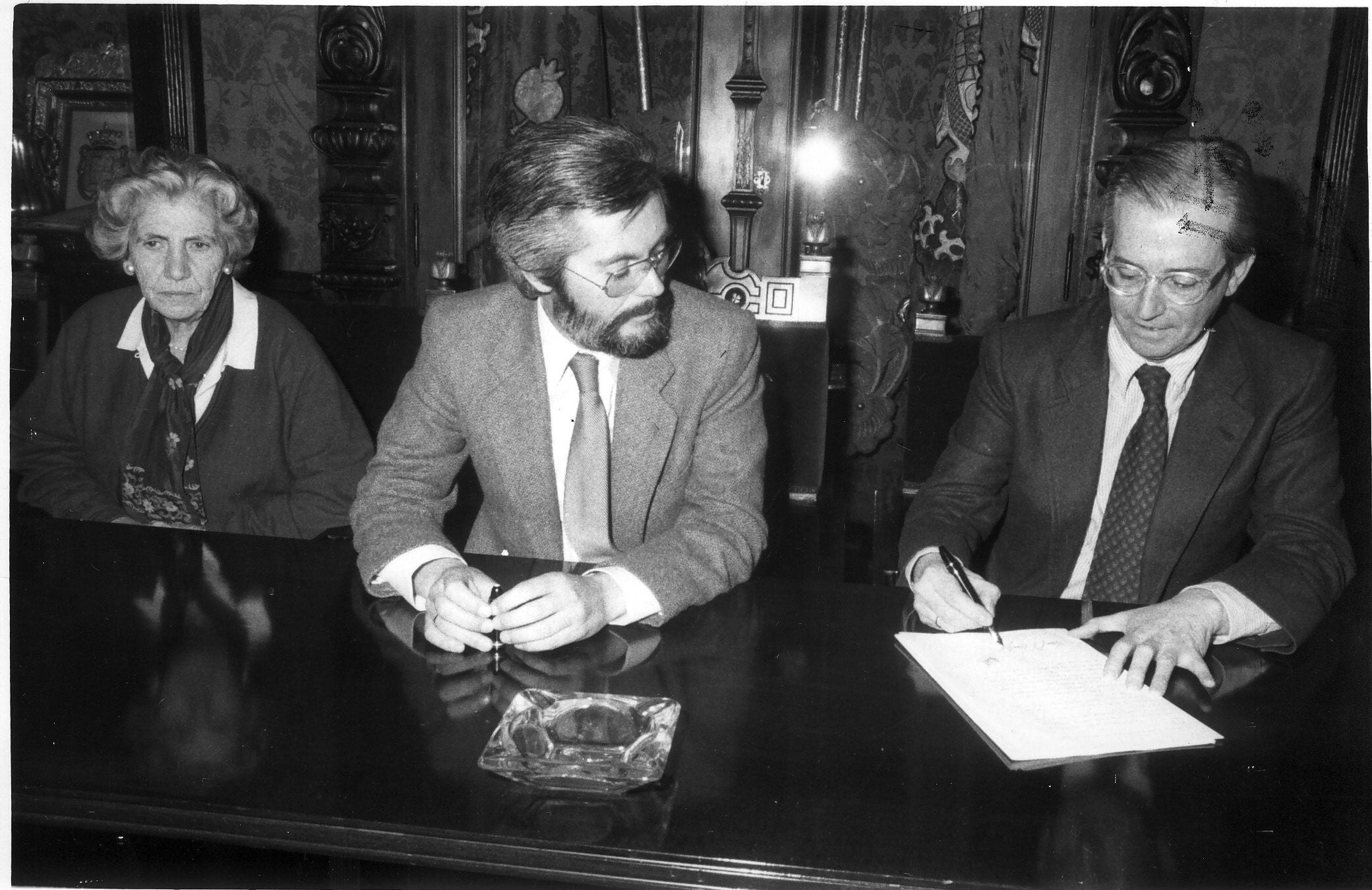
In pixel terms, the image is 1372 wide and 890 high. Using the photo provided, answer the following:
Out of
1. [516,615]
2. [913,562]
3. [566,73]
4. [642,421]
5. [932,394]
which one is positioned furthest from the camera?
[566,73]

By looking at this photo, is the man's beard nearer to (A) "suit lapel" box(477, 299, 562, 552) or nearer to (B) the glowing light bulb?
(A) "suit lapel" box(477, 299, 562, 552)

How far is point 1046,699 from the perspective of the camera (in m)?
1.17

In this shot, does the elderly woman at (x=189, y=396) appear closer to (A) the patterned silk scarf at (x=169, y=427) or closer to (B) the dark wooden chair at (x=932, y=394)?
(A) the patterned silk scarf at (x=169, y=427)

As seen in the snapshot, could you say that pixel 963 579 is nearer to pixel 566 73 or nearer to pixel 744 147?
pixel 744 147

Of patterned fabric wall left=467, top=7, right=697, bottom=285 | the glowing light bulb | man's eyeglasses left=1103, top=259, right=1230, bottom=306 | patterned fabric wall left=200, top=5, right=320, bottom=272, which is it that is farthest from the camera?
patterned fabric wall left=200, top=5, right=320, bottom=272

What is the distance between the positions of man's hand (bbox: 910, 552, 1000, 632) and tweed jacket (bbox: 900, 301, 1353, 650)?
0.18 meters

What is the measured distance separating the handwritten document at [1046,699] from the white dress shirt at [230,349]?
1.63 metres

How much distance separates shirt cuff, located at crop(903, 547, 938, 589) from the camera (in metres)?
1.59

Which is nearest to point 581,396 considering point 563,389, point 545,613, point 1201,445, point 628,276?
point 563,389

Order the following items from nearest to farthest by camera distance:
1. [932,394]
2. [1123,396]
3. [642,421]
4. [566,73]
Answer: [642,421], [1123,396], [932,394], [566,73]

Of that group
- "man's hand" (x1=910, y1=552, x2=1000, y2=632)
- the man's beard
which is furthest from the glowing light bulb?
"man's hand" (x1=910, y1=552, x2=1000, y2=632)

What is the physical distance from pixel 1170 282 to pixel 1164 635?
67 centimetres

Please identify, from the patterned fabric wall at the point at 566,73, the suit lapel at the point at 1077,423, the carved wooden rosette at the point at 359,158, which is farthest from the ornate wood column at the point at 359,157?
the suit lapel at the point at 1077,423

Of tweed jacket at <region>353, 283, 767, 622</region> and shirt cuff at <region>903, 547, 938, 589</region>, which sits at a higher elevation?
tweed jacket at <region>353, 283, 767, 622</region>
